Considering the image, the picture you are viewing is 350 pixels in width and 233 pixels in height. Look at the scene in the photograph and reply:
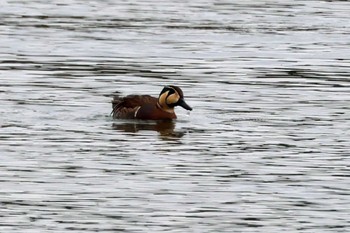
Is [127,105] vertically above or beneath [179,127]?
above

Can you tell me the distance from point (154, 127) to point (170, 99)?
0.72 metres

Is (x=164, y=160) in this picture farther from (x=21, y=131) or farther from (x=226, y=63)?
(x=226, y=63)

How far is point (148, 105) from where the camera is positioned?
21.8 metres

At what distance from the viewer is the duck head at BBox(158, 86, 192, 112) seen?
21.7m

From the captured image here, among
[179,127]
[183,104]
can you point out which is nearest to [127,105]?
[183,104]

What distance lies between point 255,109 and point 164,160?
16.4 ft

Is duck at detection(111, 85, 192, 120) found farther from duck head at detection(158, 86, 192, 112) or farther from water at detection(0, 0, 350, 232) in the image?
water at detection(0, 0, 350, 232)

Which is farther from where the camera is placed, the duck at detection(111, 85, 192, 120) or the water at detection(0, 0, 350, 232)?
the duck at detection(111, 85, 192, 120)

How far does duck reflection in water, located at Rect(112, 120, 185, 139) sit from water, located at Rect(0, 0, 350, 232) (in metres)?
0.04

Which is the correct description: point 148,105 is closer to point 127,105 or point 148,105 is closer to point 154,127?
point 127,105

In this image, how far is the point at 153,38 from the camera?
33375 mm

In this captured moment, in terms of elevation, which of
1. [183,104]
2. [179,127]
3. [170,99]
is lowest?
[179,127]

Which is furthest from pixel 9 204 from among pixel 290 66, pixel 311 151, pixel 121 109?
pixel 290 66

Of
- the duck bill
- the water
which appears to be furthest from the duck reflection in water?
the duck bill
